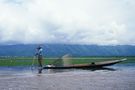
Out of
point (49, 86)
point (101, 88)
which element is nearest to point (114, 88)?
point (101, 88)

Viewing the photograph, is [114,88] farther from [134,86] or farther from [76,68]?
[76,68]

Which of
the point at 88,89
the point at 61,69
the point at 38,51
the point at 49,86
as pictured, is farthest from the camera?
the point at 61,69

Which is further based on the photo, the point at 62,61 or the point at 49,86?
the point at 62,61

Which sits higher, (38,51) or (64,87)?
(38,51)

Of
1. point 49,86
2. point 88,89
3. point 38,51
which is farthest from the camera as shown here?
point 38,51

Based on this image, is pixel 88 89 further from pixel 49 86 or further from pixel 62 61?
pixel 62 61

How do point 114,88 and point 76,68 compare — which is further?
point 76,68

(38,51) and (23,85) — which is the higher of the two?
(38,51)

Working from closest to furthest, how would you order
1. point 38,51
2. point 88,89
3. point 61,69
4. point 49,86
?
point 88,89, point 49,86, point 38,51, point 61,69

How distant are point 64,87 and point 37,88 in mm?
2447

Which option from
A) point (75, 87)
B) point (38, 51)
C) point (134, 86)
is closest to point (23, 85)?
point (75, 87)

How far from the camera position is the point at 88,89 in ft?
107

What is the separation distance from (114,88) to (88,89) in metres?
2.25

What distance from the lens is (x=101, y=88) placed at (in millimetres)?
33125
